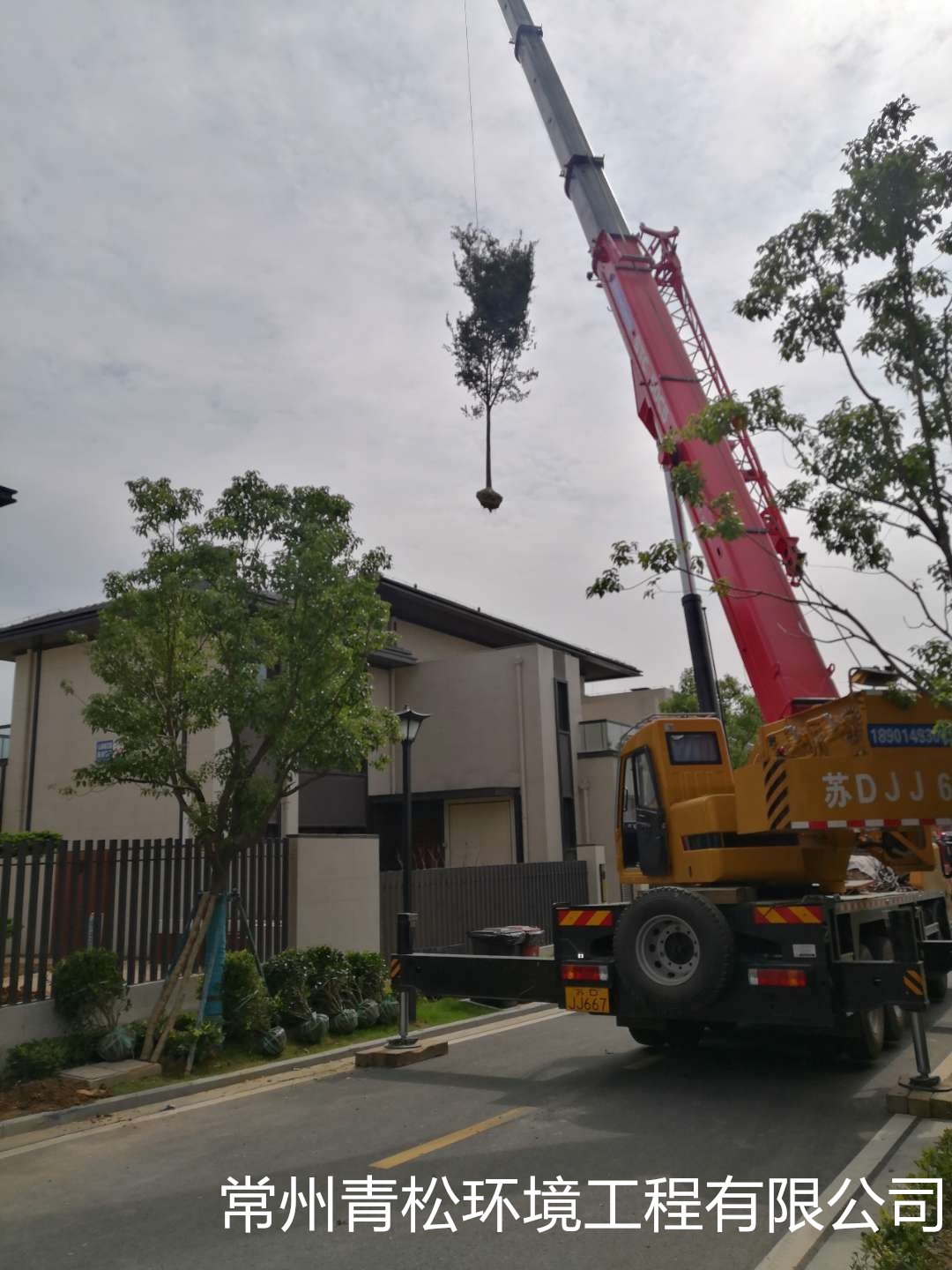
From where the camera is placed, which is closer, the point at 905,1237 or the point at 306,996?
the point at 905,1237

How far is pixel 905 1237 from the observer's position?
4523mm

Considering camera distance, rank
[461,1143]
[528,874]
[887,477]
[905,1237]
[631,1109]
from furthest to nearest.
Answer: [528,874] < [631,1109] < [461,1143] < [887,477] < [905,1237]

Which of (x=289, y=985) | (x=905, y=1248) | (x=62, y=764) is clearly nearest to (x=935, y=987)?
(x=289, y=985)

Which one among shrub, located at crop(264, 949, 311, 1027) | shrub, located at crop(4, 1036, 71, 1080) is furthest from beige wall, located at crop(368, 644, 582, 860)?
shrub, located at crop(4, 1036, 71, 1080)

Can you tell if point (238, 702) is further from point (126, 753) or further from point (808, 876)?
point (808, 876)

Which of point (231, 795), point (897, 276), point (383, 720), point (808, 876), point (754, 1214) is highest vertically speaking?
point (897, 276)

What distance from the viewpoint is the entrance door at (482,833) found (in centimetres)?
2644

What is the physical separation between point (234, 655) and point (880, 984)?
7.15 m

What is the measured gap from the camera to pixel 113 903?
37.4 ft

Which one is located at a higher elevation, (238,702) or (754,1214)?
(238,702)

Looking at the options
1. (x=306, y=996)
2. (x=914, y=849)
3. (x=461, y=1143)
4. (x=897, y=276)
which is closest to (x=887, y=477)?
(x=897, y=276)

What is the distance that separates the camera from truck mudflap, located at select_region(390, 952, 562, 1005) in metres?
10.5

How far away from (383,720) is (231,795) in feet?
6.97

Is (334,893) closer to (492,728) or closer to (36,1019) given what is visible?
(36,1019)
